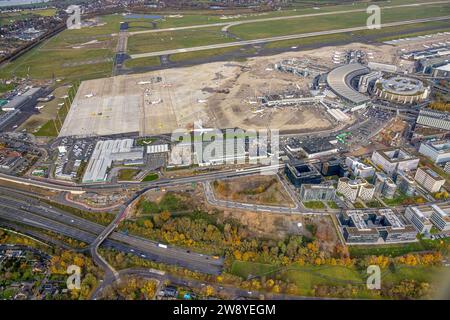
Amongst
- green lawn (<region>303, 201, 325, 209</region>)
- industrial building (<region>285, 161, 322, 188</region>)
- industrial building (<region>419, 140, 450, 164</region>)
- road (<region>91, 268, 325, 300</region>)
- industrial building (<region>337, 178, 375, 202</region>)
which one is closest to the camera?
road (<region>91, 268, 325, 300</region>)

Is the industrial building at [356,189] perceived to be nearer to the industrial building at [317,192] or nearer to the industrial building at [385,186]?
the industrial building at [385,186]

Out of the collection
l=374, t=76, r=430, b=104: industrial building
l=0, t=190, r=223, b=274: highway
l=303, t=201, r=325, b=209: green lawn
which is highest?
l=374, t=76, r=430, b=104: industrial building

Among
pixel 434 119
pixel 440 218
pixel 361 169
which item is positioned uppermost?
pixel 434 119

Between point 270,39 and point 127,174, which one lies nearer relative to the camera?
point 127,174

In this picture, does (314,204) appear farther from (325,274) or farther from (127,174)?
(127,174)

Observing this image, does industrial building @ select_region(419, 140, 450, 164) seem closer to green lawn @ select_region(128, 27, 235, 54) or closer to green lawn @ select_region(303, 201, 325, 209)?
green lawn @ select_region(303, 201, 325, 209)

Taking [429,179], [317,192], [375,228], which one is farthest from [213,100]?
[375,228]

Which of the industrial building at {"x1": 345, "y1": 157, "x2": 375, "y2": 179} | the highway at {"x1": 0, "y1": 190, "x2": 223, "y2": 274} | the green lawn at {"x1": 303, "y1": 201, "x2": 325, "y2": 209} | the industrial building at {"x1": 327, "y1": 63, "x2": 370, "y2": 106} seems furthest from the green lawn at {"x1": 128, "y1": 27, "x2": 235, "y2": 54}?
the green lawn at {"x1": 303, "y1": 201, "x2": 325, "y2": 209}
